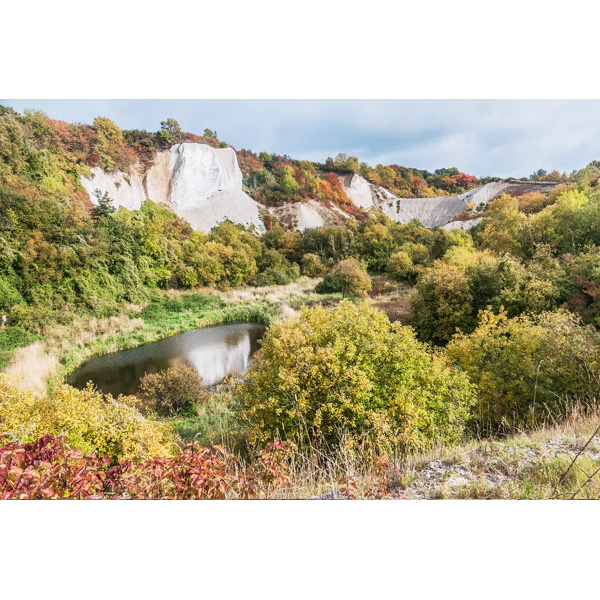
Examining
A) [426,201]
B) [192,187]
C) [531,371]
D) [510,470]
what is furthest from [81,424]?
[426,201]

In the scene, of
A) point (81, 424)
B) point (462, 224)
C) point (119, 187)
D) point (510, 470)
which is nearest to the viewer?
point (510, 470)

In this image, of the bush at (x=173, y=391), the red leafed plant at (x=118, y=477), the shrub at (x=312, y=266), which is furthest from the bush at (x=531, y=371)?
the bush at (x=173, y=391)

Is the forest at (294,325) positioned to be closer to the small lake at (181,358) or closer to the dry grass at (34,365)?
the dry grass at (34,365)

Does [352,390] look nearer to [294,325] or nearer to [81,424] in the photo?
[294,325]

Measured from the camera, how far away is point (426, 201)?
24.4 feet

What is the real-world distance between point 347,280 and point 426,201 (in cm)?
294

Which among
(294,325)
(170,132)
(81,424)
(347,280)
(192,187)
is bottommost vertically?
(81,424)

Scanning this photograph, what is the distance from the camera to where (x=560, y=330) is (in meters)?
4.16

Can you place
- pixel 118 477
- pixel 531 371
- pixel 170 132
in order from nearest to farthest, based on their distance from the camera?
pixel 118 477
pixel 531 371
pixel 170 132

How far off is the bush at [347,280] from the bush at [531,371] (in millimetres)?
2998

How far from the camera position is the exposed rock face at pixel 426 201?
677 centimetres
